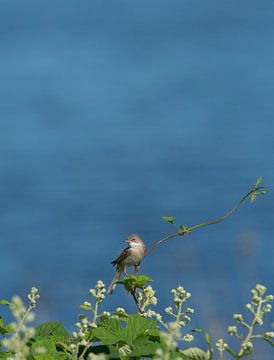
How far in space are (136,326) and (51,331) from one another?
0.64m

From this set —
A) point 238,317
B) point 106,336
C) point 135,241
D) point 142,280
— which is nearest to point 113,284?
point 135,241

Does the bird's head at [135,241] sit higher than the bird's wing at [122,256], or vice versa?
the bird's head at [135,241]

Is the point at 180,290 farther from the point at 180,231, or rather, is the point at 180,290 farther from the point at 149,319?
the point at 180,231

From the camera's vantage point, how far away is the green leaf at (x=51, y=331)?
511 centimetres

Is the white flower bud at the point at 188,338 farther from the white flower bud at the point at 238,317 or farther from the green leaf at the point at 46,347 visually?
the white flower bud at the point at 238,317

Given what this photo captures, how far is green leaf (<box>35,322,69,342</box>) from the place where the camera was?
5.11 metres

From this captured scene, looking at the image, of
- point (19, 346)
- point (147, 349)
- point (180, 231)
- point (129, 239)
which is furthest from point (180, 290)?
point (129, 239)

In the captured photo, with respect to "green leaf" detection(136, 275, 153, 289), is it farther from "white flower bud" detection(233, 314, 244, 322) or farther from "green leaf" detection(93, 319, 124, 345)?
"white flower bud" detection(233, 314, 244, 322)

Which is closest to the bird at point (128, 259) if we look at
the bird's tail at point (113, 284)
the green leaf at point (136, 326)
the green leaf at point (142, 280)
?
the bird's tail at point (113, 284)

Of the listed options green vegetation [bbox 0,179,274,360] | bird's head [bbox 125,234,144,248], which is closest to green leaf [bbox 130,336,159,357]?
green vegetation [bbox 0,179,274,360]

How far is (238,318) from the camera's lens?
3869mm

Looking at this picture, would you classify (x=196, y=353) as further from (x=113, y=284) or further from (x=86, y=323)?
(x=113, y=284)

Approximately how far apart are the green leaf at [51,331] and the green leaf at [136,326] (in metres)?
0.45

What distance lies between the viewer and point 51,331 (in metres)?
5.21
